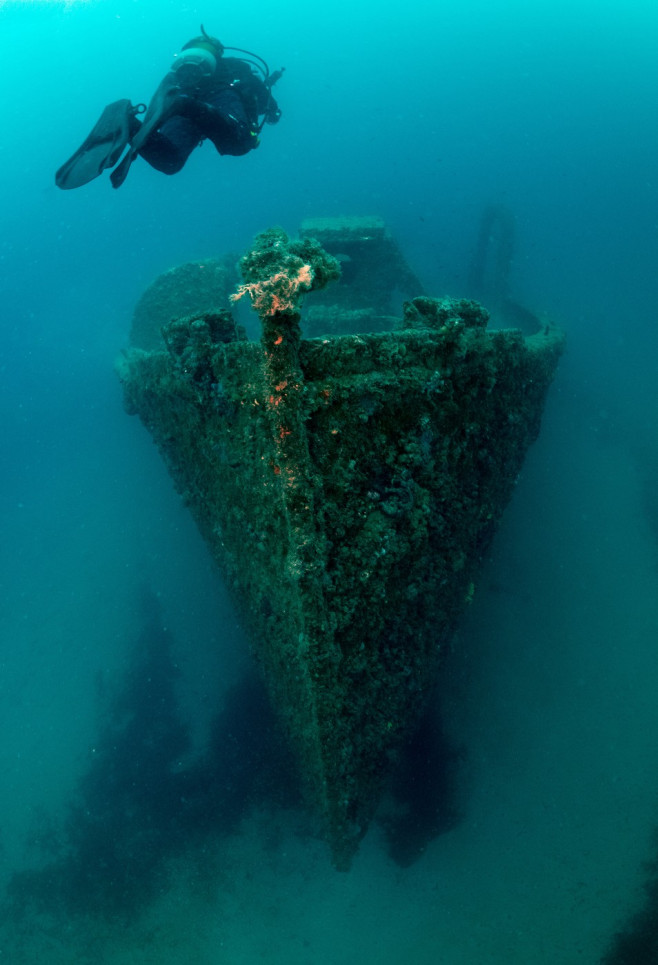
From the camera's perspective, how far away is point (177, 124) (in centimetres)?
609

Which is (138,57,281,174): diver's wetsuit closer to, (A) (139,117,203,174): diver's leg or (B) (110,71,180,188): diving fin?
(A) (139,117,203,174): diver's leg

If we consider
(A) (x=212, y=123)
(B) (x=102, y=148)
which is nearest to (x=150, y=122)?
(B) (x=102, y=148)

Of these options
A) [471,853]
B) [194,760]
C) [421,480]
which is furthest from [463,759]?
[421,480]

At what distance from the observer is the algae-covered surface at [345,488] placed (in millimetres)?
2869

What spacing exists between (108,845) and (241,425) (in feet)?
20.7

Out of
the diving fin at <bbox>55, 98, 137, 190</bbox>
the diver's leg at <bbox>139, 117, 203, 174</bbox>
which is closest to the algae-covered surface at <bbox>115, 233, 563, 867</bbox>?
the diving fin at <bbox>55, 98, 137, 190</bbox>

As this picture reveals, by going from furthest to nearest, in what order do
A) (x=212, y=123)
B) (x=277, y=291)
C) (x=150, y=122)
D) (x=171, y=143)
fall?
1. (x=212, y=123)
2. (x=171, y=143)
3. (x=150, y=122)
4. (x=277, y=291)

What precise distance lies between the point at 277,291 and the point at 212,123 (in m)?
5.11

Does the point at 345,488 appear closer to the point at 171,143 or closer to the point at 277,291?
the point at 277,291

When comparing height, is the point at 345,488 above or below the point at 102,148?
below

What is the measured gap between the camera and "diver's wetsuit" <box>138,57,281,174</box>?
6.02m

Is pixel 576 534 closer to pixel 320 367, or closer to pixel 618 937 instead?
pixel 618 937

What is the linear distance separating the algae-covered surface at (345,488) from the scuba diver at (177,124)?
3.29 metres

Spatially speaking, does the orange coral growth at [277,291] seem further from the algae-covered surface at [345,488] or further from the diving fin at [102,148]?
the diving fin at [102,148]
